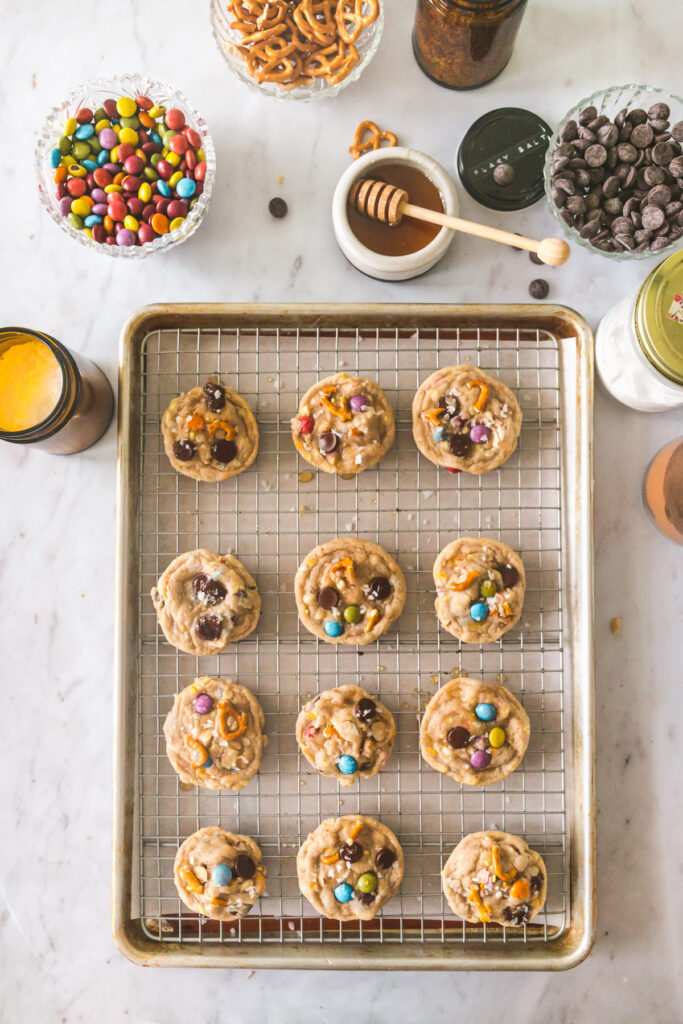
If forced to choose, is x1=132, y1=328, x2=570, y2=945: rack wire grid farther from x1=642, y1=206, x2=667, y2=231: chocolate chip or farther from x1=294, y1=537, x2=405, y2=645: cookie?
x1=642, y1=206, x2=667, y2=231: chocolate chip

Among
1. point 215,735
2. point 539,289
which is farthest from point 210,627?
point 539,289

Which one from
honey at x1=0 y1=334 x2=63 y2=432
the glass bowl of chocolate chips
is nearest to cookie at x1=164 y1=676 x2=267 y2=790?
honey at x1=0 y1=334 x2=63 y2=432

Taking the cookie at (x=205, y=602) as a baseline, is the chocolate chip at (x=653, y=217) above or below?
above

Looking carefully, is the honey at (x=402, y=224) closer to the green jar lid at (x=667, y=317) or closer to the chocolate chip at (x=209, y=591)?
the green jar lid at (x=667, y=317)

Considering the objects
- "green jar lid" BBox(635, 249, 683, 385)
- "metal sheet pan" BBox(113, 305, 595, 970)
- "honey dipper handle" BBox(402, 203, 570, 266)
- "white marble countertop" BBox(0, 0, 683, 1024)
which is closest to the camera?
"green jar lid" BBox(635, 249, 683, 385)

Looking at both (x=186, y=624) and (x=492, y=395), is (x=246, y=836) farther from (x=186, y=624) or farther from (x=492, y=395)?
(x=492, y=395)

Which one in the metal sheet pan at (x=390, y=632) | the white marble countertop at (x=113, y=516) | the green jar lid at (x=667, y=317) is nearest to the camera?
the green jar lid at (x=667, y=317)

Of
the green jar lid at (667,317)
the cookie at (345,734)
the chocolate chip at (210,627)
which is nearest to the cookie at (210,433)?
the chocolate chip at (210,627)
